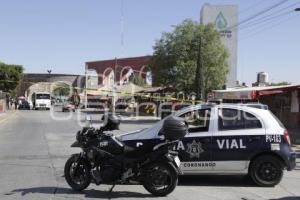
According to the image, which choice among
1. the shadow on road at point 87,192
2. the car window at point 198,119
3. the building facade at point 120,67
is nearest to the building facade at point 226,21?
the building facade at point 120,67

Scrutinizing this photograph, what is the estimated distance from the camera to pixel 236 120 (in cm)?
1066

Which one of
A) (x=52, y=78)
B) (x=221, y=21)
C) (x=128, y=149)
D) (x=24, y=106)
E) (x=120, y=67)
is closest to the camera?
(x=128, y=149)

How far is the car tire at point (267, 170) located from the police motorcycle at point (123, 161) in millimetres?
1990

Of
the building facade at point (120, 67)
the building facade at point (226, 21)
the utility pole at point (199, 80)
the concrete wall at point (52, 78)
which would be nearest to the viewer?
the utility pole at point (199, 80)

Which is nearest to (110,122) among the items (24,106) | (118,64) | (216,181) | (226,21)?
(216,181)

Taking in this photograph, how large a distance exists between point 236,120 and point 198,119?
0.81m

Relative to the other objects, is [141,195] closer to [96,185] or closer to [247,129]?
[96,185]

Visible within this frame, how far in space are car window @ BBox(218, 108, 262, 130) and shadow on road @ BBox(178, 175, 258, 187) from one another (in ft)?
3.64

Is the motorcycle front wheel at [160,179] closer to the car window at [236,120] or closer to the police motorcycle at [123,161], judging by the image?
the police motorcycle at [123,161]

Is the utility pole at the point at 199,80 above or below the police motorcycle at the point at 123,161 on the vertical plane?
above


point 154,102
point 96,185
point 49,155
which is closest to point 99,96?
point 154,102

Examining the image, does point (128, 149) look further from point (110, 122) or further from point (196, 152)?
point (196, 152)

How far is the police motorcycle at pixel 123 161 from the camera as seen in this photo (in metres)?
9.08

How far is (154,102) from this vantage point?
2505 inches
